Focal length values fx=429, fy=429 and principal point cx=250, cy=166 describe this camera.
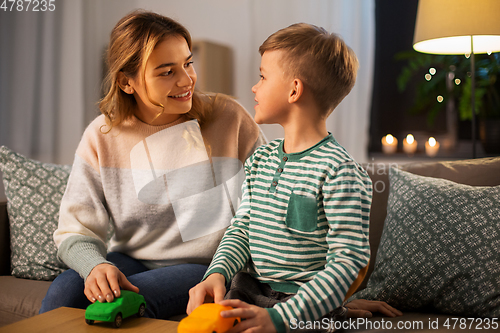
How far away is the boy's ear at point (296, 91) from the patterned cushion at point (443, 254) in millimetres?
499

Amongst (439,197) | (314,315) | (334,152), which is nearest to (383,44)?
(439,197)

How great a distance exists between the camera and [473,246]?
1.07 metres

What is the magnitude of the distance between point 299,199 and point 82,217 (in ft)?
2.38

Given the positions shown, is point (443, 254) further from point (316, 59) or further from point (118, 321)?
point (118, 321)

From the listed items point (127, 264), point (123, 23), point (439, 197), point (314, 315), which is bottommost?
point (127, 264)

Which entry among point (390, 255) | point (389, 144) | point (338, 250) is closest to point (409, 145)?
point (389, 144)

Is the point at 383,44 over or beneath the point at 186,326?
over

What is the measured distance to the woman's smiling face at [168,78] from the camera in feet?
4.10

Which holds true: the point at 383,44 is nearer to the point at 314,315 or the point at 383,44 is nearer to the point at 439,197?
the point at 439,197

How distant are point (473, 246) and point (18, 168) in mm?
1577

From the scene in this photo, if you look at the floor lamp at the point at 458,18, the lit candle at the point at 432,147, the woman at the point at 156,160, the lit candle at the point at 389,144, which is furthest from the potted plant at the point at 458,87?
the woman at the point at 156,160

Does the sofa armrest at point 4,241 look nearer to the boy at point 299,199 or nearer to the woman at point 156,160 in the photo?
the woman at point 156,160

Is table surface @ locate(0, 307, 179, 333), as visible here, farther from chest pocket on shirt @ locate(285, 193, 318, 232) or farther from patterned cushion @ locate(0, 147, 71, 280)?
patterned cushion @ locate(0, 147, 71, 280)

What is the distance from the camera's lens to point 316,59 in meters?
0.94
